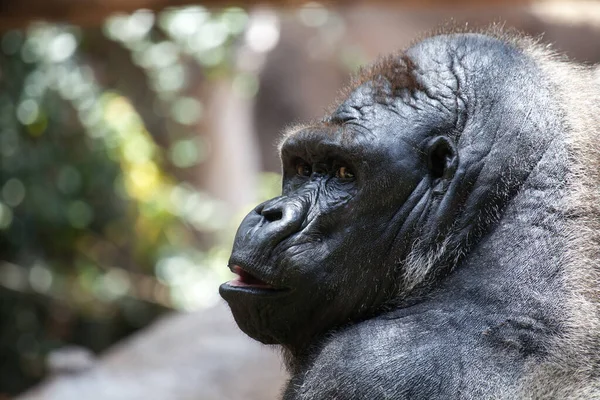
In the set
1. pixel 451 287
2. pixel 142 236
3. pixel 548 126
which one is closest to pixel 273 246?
pixel 451 287

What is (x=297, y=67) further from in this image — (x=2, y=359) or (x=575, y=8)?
(x=2, y=359)

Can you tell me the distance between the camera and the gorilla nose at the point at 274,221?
281 cm

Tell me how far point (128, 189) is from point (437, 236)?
7.76 meters

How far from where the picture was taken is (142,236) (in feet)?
34.0

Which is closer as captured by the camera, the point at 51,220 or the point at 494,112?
the point at 494,112

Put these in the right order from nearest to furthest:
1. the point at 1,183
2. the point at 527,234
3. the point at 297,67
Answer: the point at 527,234, the point at 1,183, the point at 297,67

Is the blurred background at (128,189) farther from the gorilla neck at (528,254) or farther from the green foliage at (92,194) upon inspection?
the gorilla neck at (528,254)

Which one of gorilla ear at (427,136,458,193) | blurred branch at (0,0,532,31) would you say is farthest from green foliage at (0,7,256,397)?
gorilla ear at (427,136,458,193)

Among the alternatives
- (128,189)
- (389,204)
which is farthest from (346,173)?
(128,189)

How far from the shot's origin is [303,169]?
3041 mm

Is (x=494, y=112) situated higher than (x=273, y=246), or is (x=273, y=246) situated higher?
(x=494, y=112)

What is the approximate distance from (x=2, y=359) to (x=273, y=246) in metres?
6.67

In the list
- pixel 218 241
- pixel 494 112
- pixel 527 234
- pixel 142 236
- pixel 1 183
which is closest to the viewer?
pixel 527 234

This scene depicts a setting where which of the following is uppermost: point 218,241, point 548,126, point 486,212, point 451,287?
point 548,126
